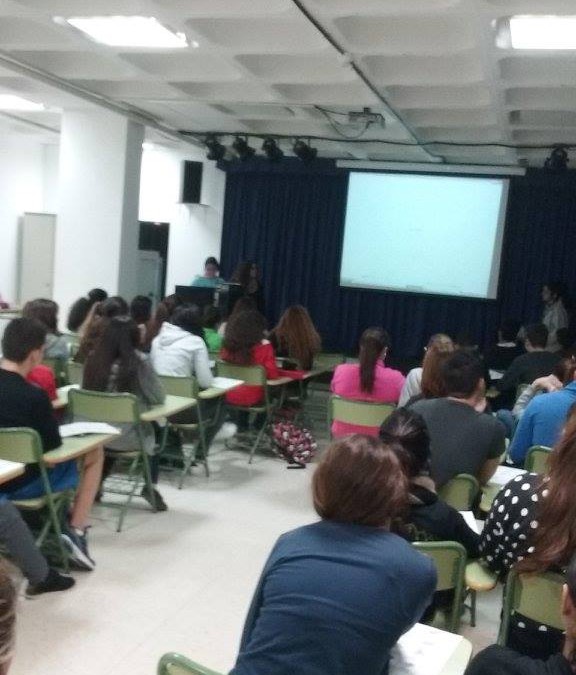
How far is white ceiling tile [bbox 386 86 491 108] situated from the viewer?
602 centimetres

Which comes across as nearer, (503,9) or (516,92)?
(503,9)

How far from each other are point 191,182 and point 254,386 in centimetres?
513

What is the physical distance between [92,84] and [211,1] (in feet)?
9.36

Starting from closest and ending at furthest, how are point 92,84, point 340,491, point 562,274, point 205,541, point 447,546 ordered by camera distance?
point 340,491 → point 447,546 → point 205,541 → point 92,84 → point 562,274

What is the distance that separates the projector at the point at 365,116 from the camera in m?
6.96

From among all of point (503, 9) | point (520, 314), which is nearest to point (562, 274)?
point (520, 314)

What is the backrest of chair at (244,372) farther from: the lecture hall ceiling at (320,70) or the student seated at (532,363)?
the lecture hall ceiling at (320,70)

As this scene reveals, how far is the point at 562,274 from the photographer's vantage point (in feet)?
30.5

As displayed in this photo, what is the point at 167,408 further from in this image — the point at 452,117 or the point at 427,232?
the point at 427,232

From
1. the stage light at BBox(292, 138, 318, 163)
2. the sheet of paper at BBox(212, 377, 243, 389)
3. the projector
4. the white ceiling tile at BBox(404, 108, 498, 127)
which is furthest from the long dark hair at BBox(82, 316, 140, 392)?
the stage light at BBox(292, 138, 318, 163)

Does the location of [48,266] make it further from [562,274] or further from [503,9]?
[503,9]

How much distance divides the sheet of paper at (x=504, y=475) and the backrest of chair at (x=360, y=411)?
1.16 meters

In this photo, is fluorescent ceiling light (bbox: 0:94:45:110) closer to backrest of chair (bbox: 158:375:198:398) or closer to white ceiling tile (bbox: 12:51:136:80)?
white ceiling tile (bbox: 12:51:136:80)

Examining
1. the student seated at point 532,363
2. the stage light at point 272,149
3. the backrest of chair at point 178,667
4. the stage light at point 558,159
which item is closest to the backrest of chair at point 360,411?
the student seated at point 532,363
